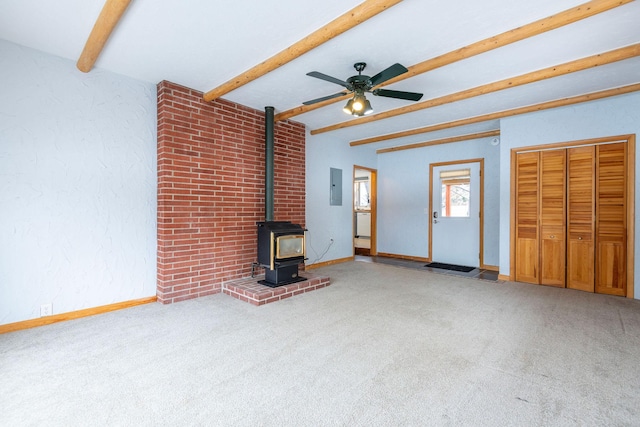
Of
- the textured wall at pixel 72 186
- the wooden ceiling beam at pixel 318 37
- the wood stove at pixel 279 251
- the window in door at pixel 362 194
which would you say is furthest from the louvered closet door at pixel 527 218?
the textured wall at pixel 72 186

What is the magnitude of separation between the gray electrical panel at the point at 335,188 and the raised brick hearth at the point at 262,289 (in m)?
1.95

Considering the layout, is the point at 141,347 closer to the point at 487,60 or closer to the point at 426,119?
the point at 487,60

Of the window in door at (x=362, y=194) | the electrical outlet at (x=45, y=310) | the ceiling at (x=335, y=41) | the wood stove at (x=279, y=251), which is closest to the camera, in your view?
the ceiling at (x=335, y=41)

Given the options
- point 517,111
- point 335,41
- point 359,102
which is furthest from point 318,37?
point 517,111

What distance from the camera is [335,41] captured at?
2553 mm

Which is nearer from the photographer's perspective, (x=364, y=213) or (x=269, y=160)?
(x=269, y=160)

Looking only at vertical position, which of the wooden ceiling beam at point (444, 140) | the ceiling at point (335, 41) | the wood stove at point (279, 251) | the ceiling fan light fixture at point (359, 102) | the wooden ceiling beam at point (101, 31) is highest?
the ceiling at point (335, 41)

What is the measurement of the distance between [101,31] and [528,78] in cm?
381

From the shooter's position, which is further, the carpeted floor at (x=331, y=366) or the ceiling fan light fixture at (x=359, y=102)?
the ceiling fan light fixture at (x=359, y=102)

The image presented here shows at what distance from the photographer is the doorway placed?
702 cm

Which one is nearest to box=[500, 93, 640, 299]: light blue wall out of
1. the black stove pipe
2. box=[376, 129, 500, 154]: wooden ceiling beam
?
box=[376, 129, 500, 154]: wooden ceiling beam

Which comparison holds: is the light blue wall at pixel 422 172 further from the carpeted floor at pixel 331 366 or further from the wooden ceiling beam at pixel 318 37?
the wooden ceiling beam at pixel 318 37

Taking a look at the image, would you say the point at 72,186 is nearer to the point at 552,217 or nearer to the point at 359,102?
the point at 359,102

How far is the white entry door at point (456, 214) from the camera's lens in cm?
571
